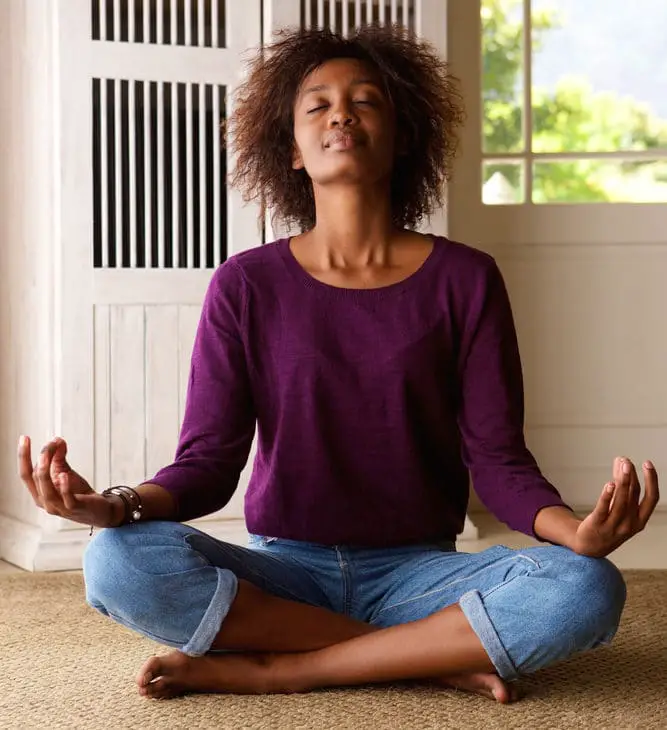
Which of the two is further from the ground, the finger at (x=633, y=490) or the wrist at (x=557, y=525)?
the finger at (x=633, y=490)

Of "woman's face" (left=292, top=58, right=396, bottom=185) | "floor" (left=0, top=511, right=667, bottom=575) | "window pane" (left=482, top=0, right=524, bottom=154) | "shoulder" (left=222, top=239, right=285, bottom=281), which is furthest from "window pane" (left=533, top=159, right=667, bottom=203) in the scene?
"shoulder" (left=222, top=239, right=285, bottom=281)

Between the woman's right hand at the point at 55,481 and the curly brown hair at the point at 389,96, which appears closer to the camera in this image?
the woman's right hand at the point at 55,481

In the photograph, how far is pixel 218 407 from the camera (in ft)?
5.16

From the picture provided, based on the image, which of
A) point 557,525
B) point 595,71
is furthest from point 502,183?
point 557,525

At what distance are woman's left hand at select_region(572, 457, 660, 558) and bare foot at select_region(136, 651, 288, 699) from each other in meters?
0.44

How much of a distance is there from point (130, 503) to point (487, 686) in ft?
1.64

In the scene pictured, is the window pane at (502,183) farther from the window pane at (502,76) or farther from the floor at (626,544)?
the floor at (626,544)

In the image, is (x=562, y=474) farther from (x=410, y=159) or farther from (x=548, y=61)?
(x=410, y=159)

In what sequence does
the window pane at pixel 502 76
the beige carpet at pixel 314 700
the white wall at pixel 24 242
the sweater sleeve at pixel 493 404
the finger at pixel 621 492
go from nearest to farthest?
the finger at pixel 621 492
the beige carpet at pixel 314 700
the sweater sleeve at pixel 493 404
the white wall at pixel 24 242
the window pane at pixel 502 76

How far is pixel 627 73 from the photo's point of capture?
313 centimetres

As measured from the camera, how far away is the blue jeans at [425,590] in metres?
1.35

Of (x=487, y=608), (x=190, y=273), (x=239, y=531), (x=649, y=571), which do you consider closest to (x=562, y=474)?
(x=649, y=571)

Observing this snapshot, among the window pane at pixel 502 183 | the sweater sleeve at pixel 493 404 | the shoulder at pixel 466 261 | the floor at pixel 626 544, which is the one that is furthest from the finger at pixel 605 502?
the window pane at pixel 502 183

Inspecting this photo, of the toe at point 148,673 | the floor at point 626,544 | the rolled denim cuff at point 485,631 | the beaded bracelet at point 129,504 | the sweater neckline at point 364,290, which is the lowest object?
the floor at point 626,544
